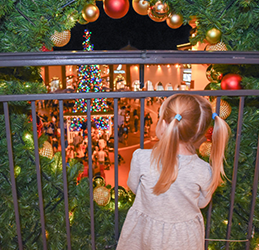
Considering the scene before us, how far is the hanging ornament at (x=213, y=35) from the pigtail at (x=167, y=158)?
100 cm

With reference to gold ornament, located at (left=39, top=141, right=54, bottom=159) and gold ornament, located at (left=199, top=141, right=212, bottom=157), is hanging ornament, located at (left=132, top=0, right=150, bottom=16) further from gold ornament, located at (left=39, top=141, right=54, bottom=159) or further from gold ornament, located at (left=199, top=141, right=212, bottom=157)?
gold ornament, located at (left=39, top=141, right=54, bottom=159)

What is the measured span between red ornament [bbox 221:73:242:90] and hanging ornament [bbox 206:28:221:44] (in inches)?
10.8

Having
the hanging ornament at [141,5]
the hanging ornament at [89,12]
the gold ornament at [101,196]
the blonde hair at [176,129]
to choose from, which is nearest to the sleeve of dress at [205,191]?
the blonde hair at [176,129]

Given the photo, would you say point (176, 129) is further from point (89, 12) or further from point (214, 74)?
point (89, 12)

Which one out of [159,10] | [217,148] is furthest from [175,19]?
[217,148]

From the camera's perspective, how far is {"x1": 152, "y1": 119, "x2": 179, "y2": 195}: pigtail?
1070 millimetres

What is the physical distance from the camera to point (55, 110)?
276 inches

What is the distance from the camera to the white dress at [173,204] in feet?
3.79

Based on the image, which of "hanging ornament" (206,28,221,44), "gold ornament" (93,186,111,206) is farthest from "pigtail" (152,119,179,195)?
"hanging ornament" (206,28,221,44)

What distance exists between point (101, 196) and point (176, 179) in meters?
0.79

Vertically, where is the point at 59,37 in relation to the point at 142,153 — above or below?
above

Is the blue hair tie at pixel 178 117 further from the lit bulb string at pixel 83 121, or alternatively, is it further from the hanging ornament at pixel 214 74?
the lit bulb string at pixel 83 121

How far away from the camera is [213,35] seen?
5.64 ft

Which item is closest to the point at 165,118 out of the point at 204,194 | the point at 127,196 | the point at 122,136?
the point at 204,194
